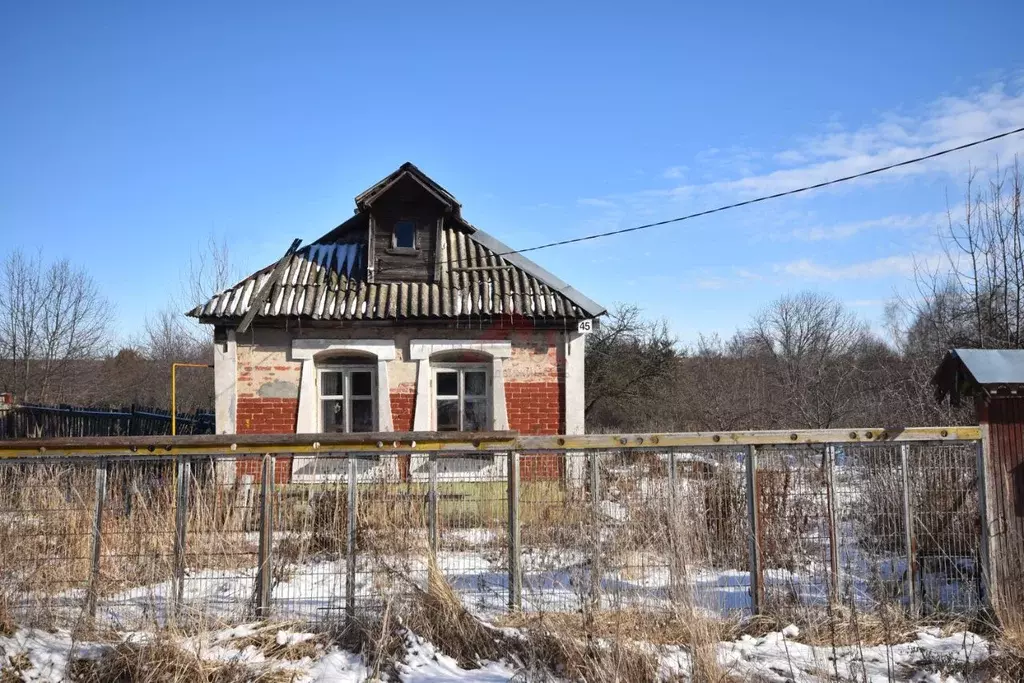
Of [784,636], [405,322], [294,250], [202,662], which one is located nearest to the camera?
[202,662]

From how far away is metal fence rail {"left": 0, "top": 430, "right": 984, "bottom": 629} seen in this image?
5977 mm

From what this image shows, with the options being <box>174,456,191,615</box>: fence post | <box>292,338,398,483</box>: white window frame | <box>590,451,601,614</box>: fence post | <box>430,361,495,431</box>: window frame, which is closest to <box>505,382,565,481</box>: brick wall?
<box>430,361,495,431</box>: window frame

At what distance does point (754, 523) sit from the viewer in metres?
6.25

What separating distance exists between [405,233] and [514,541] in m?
7.75

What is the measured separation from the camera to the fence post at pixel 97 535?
584 cm

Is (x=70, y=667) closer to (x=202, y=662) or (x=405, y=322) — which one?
(x=202, y=662)

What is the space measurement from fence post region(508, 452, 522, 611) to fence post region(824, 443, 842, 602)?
8.86ft

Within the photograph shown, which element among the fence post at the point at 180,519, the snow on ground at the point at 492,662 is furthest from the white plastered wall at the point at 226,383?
the snow on ground at the point at 492,662

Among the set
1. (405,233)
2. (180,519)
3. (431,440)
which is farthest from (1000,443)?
(405,233)

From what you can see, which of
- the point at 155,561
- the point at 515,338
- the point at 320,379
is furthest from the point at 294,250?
the point at 155,561

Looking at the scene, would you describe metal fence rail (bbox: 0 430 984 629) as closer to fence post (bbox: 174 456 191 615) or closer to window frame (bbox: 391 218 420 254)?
fence post (bbox: 174 456 191 615)

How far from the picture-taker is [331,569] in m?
6.19

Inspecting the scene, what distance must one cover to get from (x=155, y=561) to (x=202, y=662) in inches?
55.9

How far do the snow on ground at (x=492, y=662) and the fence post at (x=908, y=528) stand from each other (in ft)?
1.75
